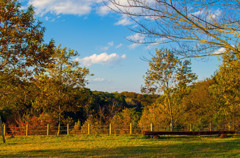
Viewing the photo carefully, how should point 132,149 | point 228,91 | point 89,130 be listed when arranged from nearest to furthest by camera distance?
point 132,149
point 89,130
point 228,91

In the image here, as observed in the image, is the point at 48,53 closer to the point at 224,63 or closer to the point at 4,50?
the point at 4,50

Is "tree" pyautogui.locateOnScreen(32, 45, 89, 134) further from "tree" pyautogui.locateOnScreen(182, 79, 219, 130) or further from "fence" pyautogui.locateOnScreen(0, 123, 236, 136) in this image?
"tree" pyautogui.locateOnScreen(182, 79, 219, 130)

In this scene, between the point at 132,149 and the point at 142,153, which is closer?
the point at 142,153

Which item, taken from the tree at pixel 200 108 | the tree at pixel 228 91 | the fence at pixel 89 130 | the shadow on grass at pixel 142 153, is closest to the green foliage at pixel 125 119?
the fence at pixel 89 130

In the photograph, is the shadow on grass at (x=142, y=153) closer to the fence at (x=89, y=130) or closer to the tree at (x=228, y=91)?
the fence at (x=89, y=130)

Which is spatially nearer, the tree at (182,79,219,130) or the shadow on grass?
the shadow on grass

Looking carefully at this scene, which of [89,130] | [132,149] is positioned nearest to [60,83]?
[89,130]

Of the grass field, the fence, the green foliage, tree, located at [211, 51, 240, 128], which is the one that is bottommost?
the fence

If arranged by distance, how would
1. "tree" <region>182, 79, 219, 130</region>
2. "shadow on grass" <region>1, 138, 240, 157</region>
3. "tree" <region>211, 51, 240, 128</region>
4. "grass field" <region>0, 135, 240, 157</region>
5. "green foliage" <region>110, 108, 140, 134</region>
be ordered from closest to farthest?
Result: "shadow on grass" <region>1, 138, 240, 157</region> → "grass field" <region>0, 135, 240, 157</region> → "tree" <region>211, 51, 240, 128</region> → "green foliage" <region>110, 108, 140, 134</region> → "tree" <region>182, 79, 219, 130</region>

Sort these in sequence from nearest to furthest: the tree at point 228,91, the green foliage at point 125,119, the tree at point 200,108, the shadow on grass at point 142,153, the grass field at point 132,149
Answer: the shadow on grass at point 142,153 → the grass field at point 132,149 → the tree at point 228,91 → the green foliage at point 125,119 → the tree at point 200,108

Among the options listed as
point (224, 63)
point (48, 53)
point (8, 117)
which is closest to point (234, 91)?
point (224, 63)

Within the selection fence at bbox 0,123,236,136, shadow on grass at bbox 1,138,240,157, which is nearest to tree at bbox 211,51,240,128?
fence at bbox 0,123,236,136

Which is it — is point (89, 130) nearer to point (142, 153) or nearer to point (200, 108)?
point (142, 153)

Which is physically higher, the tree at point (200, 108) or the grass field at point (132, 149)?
the tree at point (200, 108)
